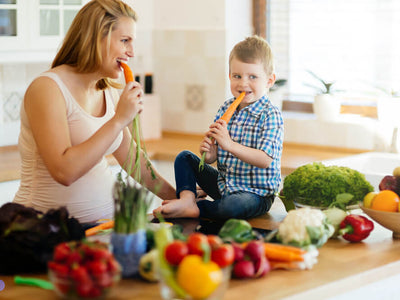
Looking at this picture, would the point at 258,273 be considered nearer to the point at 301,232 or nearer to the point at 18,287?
the point at 301,232

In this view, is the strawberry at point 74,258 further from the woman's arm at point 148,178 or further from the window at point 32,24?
the window at point 32,24

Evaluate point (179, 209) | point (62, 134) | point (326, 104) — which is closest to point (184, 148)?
point (326, 104)

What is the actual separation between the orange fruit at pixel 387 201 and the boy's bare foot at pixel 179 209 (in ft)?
1.84

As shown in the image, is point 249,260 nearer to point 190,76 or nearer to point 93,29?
point 93,29

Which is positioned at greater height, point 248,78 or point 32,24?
point 32,24

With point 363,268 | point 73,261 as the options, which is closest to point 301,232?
point 363,268

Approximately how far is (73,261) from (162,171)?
245 cm

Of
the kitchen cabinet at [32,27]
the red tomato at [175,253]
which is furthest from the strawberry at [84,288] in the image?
the kitchen cabinet at [32,27]

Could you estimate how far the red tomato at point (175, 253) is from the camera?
1.29m

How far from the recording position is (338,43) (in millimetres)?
3926

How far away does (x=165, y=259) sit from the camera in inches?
51.2

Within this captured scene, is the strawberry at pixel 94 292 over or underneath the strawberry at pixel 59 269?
underneath

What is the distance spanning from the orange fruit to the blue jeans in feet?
1.33

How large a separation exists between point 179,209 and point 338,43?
219cm
